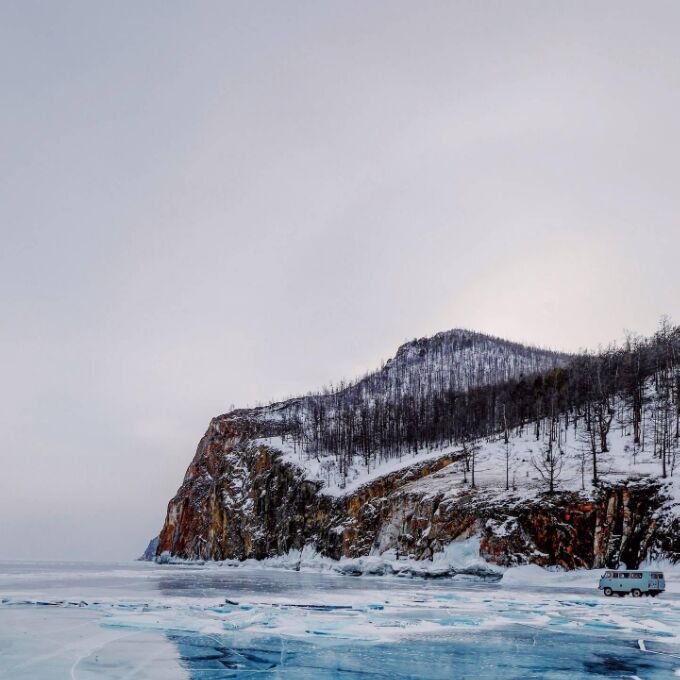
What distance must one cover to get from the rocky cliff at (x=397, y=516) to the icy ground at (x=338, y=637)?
22.8 m

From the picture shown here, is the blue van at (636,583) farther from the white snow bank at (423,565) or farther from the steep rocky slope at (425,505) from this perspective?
the white snow bank at (423,565)

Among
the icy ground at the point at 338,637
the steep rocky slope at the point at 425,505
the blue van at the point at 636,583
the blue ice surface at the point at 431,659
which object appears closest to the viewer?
the blue ice surface at the point at 431,659

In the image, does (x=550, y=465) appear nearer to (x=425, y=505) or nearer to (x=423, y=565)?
(x=425, y=505)

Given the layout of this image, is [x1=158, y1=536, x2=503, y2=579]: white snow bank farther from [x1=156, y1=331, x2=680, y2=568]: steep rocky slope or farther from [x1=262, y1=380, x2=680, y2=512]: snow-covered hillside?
[x1=262, y1=380, x2=680, y2=512]: snow-covered hillside

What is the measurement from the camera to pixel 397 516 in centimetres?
8338

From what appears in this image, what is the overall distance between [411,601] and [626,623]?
46.9ft

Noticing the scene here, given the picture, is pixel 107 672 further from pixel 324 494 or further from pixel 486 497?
pixel 324 494

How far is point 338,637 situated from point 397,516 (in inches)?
2435

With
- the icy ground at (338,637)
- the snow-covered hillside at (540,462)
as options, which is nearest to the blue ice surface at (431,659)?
the icy ground at (338,637)

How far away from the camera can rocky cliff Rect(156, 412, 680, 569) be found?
200 feet

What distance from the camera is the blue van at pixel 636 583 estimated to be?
4062cm

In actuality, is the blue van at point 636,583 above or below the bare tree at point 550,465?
below

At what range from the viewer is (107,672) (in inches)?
657

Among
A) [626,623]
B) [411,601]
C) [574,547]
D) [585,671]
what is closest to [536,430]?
[574,547]
